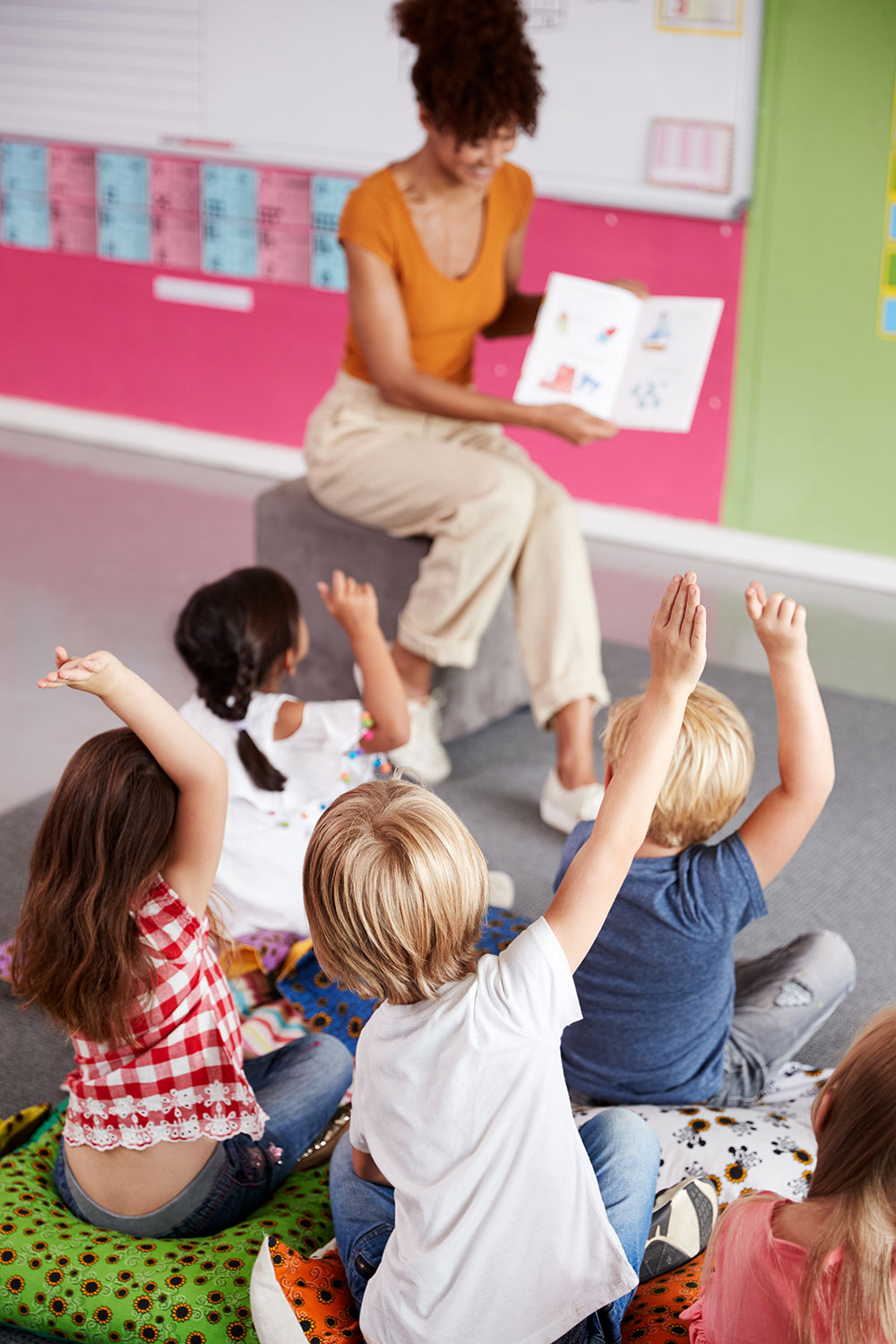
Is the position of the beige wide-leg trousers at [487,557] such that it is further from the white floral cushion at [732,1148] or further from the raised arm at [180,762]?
the raised arm at [180,762]

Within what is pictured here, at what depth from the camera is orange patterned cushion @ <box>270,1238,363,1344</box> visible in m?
1.24

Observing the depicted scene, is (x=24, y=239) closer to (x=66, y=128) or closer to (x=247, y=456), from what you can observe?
(x=66, y=128)

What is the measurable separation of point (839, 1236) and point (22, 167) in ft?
16.6

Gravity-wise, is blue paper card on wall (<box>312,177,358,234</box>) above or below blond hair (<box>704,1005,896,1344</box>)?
above

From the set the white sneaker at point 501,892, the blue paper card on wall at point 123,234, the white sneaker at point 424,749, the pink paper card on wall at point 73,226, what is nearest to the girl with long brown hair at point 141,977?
the white sneaker at point 501,892

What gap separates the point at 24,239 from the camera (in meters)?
5.21

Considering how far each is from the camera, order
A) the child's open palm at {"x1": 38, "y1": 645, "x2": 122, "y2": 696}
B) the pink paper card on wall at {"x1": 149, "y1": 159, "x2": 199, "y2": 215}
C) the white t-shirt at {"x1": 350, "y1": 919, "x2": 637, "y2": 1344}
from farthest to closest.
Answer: the pink paper card on wall at {"x1": 149, "y1": 159, "x2": 199, "y2": 215}
the child's open palm at {"x1": 38, "y1": 645, "x2": 122, "y2": 696}
the white t-shirt at {"x1": 350, "y1": 919, "x2": 637, "y2": 1344}

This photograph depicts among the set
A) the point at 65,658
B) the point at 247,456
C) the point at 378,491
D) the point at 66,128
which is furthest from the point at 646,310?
the point at 66,128

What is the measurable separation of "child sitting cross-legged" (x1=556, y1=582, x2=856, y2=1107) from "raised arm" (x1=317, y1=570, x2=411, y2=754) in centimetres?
57

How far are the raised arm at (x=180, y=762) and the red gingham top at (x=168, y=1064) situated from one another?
26 mm

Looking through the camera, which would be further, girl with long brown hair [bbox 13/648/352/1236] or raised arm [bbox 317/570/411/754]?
raised arm [bbox 317/570/411/754]

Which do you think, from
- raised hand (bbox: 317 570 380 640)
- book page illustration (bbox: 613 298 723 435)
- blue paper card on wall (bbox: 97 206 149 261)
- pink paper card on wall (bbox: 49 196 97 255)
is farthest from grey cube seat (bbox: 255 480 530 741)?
pink paper card on wall (bbox: 49 196 97 255)

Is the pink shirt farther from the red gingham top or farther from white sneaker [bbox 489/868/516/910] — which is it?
white sneaker [bbox 489/868/516/910]

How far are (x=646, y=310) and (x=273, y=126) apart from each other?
87.8 inches
